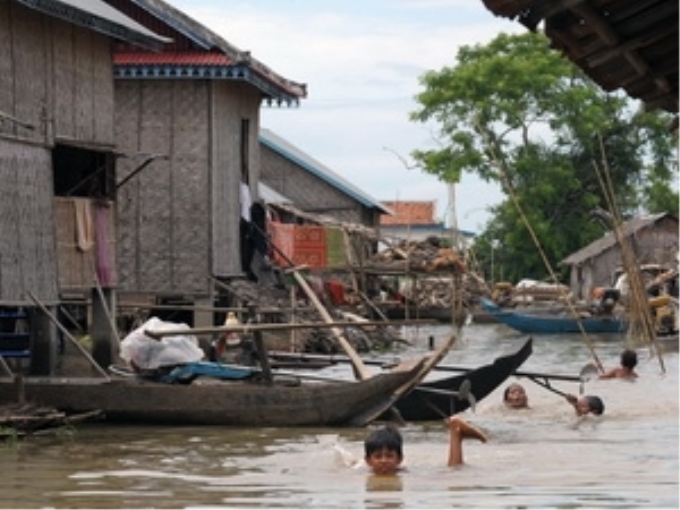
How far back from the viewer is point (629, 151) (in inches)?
1965

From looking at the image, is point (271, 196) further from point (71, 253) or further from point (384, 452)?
point (384, 452)

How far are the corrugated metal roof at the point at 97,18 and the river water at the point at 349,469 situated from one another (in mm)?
4009

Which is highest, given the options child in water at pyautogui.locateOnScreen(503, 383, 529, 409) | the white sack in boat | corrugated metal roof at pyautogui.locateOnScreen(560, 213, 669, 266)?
corrugated metal roof at pyautogui.locateOnScreen(560, 213, 669, 266)

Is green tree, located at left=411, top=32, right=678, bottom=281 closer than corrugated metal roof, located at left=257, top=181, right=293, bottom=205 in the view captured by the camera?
No

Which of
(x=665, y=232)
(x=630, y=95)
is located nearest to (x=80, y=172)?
(x=630, y=95)

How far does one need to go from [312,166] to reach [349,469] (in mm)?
26557

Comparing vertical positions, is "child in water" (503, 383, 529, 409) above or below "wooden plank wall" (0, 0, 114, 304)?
below

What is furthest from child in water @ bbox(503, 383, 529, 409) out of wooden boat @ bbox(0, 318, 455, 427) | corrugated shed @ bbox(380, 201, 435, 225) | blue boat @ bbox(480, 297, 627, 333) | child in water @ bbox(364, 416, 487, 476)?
corrugated shed @ bbox(380, 201, 435, 225)

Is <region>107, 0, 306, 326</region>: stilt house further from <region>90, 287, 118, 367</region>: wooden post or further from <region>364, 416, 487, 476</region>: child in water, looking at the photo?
<region>364, 416, 487, 476</region>: child in water

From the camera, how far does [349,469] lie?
40.7ft

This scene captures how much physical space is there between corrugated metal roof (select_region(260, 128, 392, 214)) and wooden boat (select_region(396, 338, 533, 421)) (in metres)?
22.1

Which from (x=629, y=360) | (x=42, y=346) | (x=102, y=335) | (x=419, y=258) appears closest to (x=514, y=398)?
(x=629, y=360)

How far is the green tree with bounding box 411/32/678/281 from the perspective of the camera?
4838 cm

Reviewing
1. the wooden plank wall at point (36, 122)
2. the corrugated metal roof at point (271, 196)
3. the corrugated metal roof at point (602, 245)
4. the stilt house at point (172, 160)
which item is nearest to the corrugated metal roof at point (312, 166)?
the corrugated metal roof at point (271, 196)
